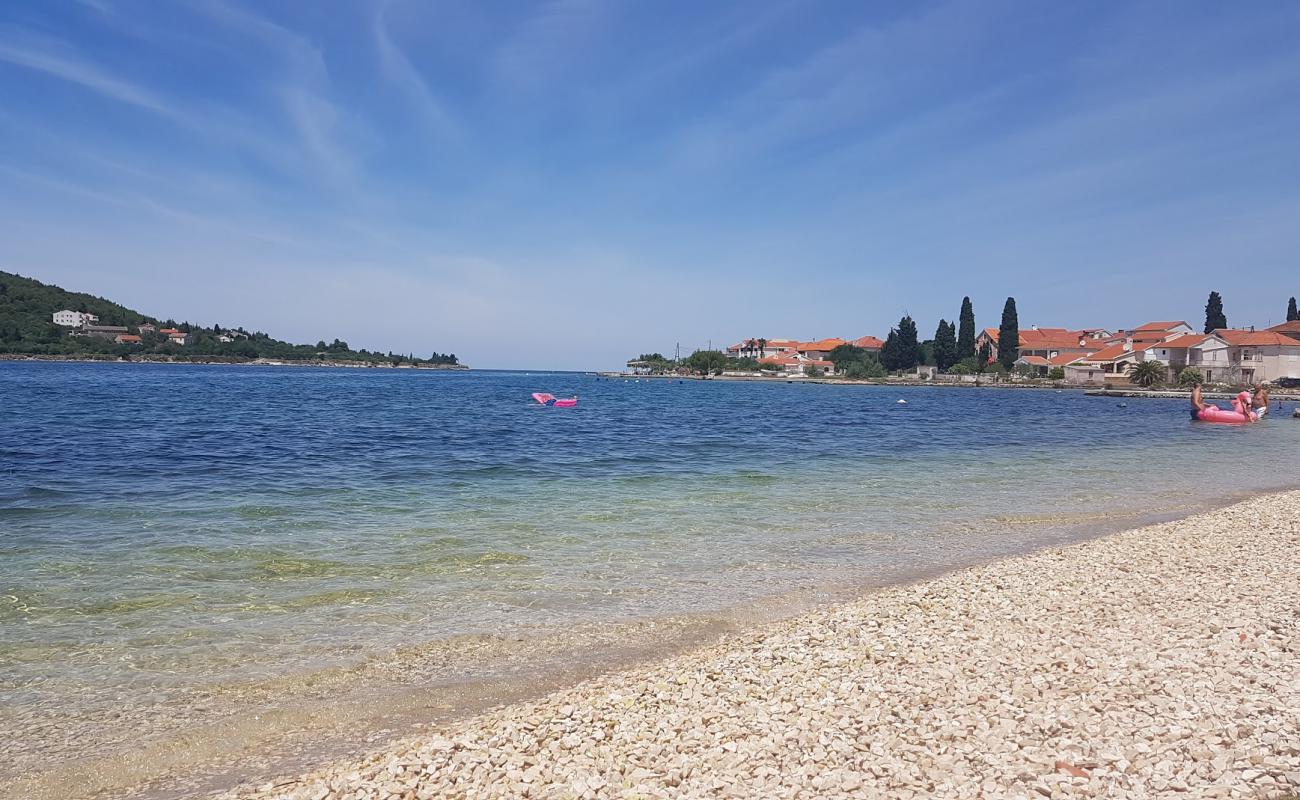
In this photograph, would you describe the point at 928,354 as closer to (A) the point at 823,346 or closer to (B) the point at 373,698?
(A) the point at 823,346

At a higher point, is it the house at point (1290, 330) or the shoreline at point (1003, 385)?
the house at point (1290, 330)

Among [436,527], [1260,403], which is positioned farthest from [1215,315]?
[436,527]

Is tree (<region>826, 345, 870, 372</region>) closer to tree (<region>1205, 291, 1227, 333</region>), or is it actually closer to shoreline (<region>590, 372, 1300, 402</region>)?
shoreline (<region>590, 372, 1300, 402</region>)

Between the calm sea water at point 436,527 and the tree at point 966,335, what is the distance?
3758 inches

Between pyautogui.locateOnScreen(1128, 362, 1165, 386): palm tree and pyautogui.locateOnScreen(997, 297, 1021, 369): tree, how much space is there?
23070mm

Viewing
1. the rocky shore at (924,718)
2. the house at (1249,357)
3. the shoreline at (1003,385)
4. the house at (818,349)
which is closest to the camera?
the rocky shore at (924,718)

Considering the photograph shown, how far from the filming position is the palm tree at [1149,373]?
317 feet

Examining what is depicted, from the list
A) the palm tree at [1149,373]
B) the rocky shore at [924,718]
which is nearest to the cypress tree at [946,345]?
the palm tree at [1149,373]

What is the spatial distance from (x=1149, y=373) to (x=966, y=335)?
31.8 meters

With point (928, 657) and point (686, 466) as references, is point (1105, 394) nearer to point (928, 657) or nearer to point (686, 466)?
point (686, 466)

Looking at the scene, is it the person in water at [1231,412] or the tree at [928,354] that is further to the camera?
the tree at [928,354]

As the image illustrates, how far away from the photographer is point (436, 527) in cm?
1366

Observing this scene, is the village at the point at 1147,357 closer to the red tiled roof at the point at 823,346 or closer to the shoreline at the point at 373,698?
the red tiled roof at the point at 823,346

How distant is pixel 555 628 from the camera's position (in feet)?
28.0
